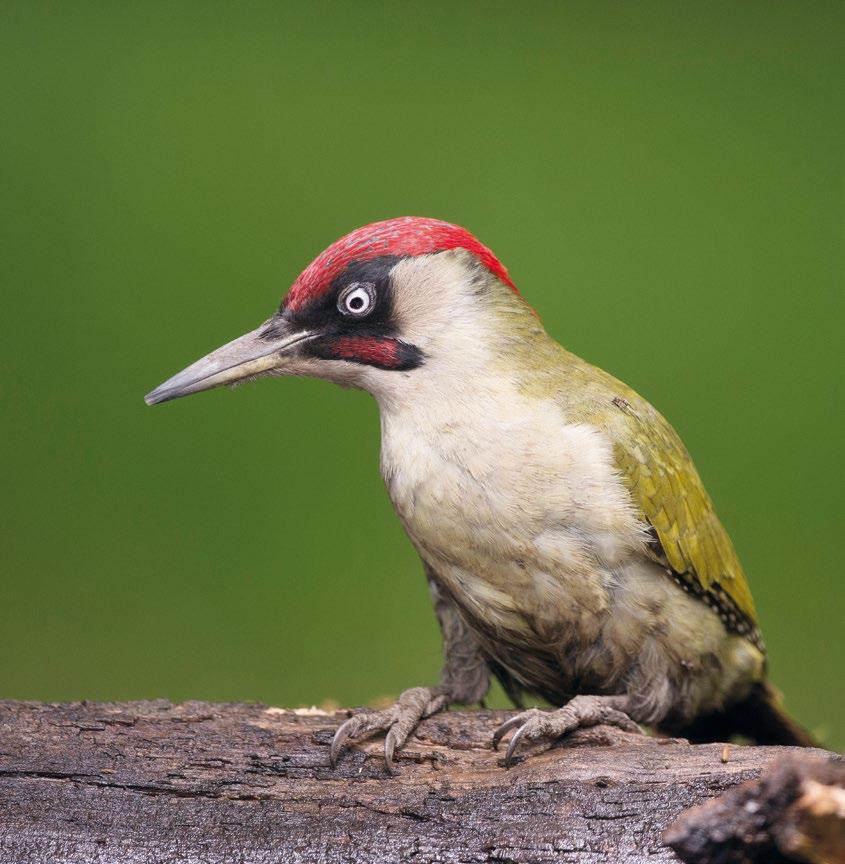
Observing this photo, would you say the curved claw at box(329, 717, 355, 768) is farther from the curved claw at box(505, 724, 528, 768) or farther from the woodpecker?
the curved claw at box(505, 724, 528, 768)

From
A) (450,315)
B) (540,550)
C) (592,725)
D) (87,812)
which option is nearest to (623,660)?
(592,725)

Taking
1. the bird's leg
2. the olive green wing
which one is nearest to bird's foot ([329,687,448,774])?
the bird's leg

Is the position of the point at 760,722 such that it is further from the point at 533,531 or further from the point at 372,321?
the point at 372,321

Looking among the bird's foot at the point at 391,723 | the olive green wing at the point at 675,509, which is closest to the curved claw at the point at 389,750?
the bird's foot at the point at 391,723

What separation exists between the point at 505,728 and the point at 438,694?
11.2 inches

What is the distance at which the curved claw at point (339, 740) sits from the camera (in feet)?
7.32

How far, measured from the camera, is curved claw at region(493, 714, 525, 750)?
225 centimetres

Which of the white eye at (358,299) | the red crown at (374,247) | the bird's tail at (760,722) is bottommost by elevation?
the bird's tail at (760,722)

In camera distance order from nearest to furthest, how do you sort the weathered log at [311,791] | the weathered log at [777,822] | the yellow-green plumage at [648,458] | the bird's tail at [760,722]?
the weathered log at [777,822], the weathered log at [311,791], the yellow-green plumage at [648,458], the bird's tail at [760,722]

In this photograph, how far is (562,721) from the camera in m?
2.24

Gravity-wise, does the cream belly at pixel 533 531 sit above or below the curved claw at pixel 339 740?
above

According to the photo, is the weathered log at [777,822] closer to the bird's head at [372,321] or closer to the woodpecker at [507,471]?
the woodpecker at [507,471]

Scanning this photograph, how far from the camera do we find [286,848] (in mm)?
1979

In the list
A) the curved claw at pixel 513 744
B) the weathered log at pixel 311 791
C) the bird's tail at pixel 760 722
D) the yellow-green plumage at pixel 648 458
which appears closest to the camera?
the weathered log at pixel 311 791
